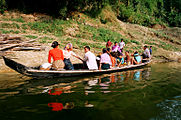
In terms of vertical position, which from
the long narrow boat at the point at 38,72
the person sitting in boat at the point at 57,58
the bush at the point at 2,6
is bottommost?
the long narrow boat at the point at 38,72

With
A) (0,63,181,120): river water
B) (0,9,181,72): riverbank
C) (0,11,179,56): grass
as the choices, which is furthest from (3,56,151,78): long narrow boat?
(0,11,179,56): grass

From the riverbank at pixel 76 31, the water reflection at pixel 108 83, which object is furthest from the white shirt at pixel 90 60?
the riverbank at pixel 76 31

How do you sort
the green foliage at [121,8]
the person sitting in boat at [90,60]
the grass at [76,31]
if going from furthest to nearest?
the green foliage at [121,8], the grass at [76,31], the person sitting in boat at [90,60]

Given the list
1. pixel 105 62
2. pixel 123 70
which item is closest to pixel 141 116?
pixel 105 62

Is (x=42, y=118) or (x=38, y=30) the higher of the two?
(x=38, y=30)

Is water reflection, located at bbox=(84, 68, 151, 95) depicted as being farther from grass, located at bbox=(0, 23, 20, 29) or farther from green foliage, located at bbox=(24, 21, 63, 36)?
grass, located at bbox=(0, 23, 20, 29)

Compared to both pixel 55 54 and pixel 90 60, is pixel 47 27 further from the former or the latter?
pixel 55 54

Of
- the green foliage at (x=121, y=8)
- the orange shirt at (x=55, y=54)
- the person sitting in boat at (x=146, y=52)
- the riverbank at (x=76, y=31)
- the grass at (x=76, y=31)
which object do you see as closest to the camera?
the orange shirt at (x=55, y=54)

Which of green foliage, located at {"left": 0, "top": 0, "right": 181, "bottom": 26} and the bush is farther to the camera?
green foliage, located at {"left": 0, "top": 0, "right": 181, "bottom": 26}

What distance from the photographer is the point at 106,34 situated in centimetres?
1900

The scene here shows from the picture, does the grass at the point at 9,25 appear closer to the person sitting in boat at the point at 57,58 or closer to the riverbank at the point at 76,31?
the riverbank at the point at 76,31

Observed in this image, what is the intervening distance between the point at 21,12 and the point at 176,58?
1799 cm

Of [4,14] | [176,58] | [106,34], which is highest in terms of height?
[4,14]

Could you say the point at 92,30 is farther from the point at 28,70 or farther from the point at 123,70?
the point at 28,70
